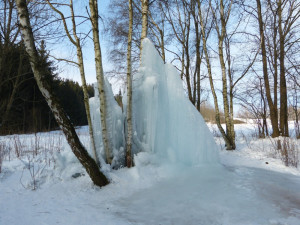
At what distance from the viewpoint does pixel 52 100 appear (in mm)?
2484

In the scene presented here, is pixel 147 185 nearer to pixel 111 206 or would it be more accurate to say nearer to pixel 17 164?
pixel 111 206

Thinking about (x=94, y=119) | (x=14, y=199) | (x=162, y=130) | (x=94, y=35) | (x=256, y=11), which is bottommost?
(x=14, y=199)

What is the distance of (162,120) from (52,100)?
2.06 metres

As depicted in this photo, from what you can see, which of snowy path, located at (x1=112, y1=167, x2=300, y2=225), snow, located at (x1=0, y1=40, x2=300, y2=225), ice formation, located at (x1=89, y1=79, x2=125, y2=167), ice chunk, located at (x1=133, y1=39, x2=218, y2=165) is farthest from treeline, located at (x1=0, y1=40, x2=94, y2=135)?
snowy path, located at (x1=112, y1=167, x2=300, y2=225)

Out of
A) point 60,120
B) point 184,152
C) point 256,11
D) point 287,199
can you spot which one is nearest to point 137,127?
point 184,152

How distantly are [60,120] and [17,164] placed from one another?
1623 mm

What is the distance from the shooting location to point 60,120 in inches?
98.7

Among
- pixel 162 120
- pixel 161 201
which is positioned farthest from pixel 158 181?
pixel 162 120

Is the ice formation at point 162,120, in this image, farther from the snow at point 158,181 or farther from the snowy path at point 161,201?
the snowy path at point 161,201

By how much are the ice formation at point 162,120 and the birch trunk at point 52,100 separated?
891mm

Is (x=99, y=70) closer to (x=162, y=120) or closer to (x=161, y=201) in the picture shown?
(x=162, y=120)

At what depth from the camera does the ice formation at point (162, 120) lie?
367 cm

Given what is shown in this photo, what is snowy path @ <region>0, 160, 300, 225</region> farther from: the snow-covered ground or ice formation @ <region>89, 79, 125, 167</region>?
ice formation @ <region>89, 79, 125, 167</region>

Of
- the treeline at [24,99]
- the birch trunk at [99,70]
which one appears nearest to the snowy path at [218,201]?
the birch trunk at [99,70]
